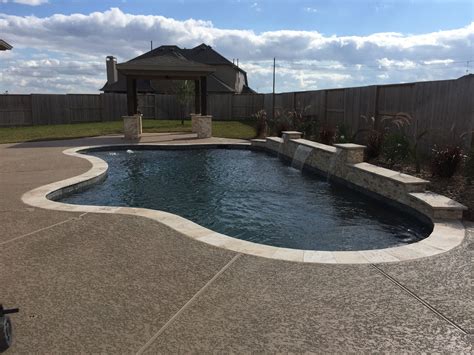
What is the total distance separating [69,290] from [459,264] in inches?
162

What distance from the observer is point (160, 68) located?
57.1 feet

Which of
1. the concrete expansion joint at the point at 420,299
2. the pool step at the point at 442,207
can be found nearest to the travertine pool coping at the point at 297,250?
the pool step at the point at 442,207

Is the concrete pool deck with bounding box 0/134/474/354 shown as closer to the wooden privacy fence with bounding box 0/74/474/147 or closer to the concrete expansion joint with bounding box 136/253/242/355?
the concrete expansion joint with bounding box 136/253/242/355

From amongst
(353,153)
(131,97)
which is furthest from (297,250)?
(131,97)

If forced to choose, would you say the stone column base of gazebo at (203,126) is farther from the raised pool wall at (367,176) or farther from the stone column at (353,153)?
the stone column at (353,153)

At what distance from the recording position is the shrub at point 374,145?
1049 cm

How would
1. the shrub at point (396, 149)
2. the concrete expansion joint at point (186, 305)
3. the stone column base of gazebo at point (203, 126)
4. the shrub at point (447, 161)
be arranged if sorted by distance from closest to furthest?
the concrete expansion joint at point (186, 305), the shrub at point (447, 161), the shrub at point (396, 149), the stone column base of gazebo at point (203, 126)

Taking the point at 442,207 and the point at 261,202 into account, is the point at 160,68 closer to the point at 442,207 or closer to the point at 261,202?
the point at 261,202

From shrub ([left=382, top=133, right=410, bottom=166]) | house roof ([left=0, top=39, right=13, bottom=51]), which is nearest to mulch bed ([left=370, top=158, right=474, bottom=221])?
shrub ([left=382, top=133, right=410, bottom=166])

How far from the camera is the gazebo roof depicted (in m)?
17.2

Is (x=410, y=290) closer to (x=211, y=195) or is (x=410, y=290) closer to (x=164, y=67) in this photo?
(x=211, y=195)

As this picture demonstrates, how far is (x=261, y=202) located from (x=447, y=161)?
3.86m

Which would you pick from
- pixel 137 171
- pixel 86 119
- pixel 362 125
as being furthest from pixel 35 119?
pixel 362 125

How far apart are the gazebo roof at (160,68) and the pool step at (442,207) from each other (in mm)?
13491
